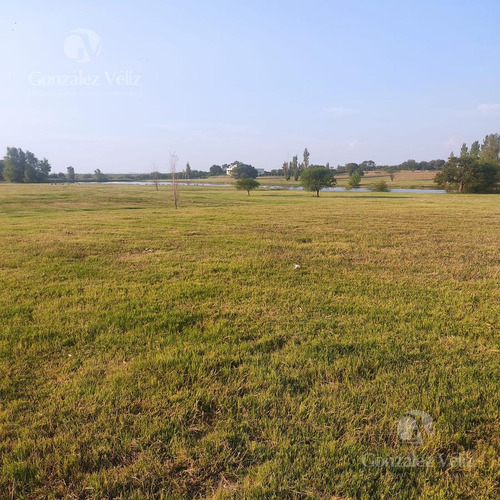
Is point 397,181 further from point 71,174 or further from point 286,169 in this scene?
point 71,174

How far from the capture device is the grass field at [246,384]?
242cm

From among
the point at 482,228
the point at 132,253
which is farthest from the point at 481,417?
the point at 482,228

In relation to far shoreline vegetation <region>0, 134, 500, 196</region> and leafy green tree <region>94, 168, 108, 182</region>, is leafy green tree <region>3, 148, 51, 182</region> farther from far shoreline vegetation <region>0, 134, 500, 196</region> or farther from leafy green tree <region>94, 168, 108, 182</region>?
leafy green tree <region>94, 168, 108, 182</region>

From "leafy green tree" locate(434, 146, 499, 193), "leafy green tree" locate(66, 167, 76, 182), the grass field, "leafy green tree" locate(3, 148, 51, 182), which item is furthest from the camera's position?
"leafy green tree" locate(66, 167, 76, 182)

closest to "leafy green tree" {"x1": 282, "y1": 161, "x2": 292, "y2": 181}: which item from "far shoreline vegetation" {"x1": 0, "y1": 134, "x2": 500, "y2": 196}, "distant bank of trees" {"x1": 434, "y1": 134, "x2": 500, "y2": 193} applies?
"far shoreline vegetation" {"x1": 0, "y1": 134, "x2": 500, "y2": 196}

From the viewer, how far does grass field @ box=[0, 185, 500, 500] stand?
7.95 feet

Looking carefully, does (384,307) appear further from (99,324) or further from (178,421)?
(99,324)

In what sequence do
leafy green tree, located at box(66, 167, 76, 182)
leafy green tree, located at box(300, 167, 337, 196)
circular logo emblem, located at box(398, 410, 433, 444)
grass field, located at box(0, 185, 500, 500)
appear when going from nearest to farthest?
grass field, located at box(0, 185, 500, 500) < circular logo emblem, located at box(398, 410, 433, 444) < leafy green tree, located at box(300, 167, 337, 196) < leafy green tree, located at box(66, 167, 76, 182)

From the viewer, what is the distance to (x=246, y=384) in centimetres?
345

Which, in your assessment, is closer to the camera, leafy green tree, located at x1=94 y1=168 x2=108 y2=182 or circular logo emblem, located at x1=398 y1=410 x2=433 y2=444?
circular logo emblem, located at x1=398 y1=410 x2=433 y2=444

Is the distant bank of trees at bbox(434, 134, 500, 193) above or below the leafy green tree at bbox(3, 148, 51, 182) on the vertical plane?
below

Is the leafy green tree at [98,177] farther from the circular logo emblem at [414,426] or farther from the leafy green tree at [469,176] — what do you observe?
the circular logo emblem at [414,426]

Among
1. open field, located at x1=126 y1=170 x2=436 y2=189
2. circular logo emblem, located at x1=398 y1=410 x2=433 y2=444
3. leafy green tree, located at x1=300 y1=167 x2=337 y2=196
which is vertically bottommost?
circular logo emblem, located at x1=398 y1=410 x2=433 y2=444

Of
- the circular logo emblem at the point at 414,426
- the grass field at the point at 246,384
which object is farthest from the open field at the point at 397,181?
the circular logo emblem at the point at 414,426
